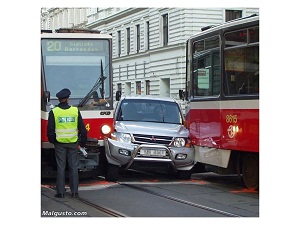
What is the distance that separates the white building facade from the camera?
12539 millimetres

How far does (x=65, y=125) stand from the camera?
13.2m

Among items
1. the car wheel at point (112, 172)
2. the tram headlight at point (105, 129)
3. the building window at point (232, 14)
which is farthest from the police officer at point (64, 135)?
the building window at point (232, 14)

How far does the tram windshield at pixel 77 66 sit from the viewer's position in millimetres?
14719

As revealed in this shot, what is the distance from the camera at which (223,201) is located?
1315cm

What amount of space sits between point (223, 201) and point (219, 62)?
2363 mm

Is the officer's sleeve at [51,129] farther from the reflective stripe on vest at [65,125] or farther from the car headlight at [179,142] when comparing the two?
the car headlight at [179,142]

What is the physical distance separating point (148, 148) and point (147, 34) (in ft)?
7.01

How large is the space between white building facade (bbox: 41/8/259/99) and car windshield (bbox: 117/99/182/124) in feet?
2.43

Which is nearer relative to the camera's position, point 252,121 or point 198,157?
point 252,121

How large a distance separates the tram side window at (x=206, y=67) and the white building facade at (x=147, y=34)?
0.27 meters

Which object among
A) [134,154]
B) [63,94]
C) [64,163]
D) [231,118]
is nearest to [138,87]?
[134,154]

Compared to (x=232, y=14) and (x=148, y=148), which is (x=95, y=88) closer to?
(x=148, y=148)
